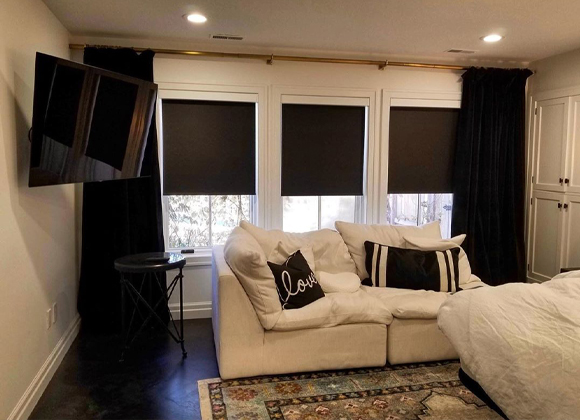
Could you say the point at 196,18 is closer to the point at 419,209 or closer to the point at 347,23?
the point at 347,23

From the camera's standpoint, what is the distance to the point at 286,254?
11.6 feet

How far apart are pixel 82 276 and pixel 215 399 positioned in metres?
1.83

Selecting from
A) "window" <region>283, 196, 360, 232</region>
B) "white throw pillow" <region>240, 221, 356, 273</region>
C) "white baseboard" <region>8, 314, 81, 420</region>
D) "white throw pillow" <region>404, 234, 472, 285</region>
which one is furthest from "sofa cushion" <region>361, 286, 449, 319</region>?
"white baseboard" <region>8, 314, 81, 420</region>

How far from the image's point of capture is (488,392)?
1780 millimetres

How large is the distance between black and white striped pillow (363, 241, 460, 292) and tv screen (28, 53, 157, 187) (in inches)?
79.2

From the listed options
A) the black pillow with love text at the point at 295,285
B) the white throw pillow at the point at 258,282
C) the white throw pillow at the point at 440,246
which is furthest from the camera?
the white throw pillow at the point at 440,246

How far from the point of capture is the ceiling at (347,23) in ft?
10.1

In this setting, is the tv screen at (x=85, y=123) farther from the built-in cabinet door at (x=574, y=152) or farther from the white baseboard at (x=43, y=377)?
the built-in cabinet door at (x=574, y=152)

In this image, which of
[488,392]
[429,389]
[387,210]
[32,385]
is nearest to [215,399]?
[32,385]

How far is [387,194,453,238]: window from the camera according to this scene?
4.77 metres

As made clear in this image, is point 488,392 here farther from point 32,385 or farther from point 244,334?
point 32,385

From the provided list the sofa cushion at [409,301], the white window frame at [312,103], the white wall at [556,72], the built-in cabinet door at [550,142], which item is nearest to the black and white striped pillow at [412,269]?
the sofa cushion at [409,301]

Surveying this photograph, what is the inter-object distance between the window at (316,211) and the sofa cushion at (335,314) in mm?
1414

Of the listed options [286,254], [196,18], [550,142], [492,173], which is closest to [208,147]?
[196,18]
